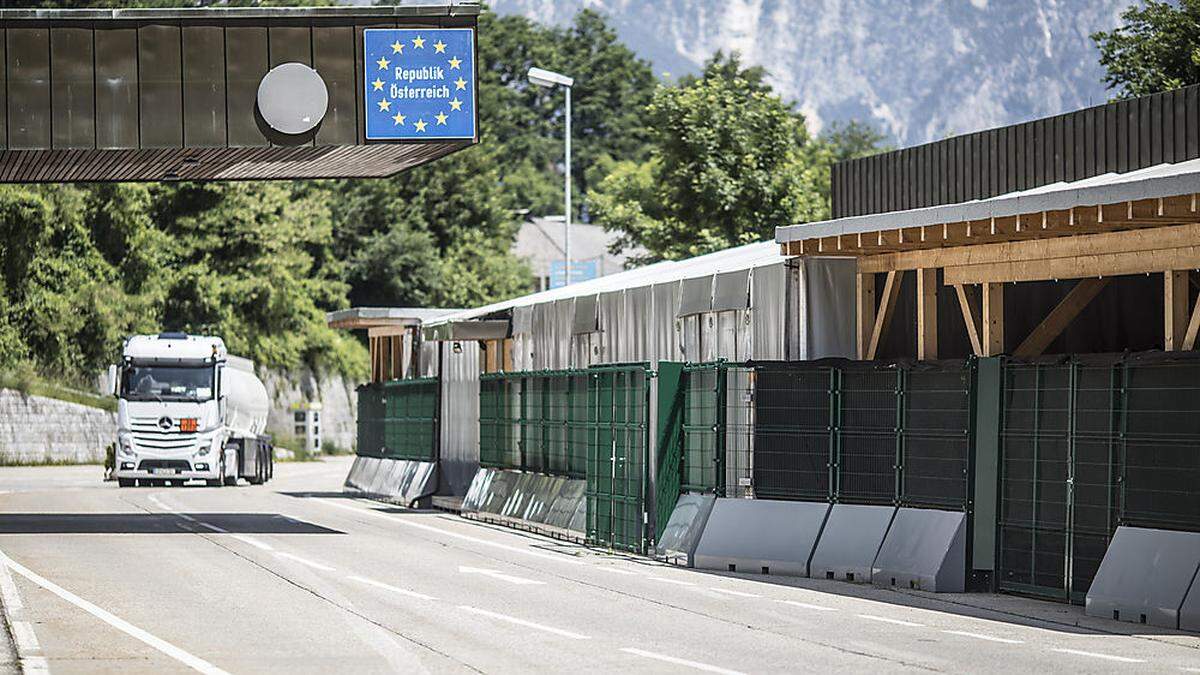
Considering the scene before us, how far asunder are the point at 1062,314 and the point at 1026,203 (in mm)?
4452

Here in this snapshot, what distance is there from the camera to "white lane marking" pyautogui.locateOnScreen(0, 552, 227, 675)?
12.3 m

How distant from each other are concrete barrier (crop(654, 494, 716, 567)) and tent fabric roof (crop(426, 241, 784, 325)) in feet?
12.9

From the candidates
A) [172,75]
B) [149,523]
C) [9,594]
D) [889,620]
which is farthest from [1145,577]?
[149,523]

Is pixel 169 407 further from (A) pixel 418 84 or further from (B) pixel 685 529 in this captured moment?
(B) pixel 685 529

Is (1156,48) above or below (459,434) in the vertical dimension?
above

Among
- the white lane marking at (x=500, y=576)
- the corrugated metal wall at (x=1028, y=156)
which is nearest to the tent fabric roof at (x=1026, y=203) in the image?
the corrugated metal wall at (x=1028, y=156)

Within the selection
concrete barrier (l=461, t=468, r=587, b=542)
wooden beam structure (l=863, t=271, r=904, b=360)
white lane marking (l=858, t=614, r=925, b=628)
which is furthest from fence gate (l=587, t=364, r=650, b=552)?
white lane marking (l=858, t=614, r=925, b=628)

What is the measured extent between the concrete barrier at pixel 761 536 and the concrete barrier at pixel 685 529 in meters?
0.14

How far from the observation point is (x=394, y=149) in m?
26.9

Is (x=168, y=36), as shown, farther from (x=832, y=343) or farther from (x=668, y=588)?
(x=668, y=588)

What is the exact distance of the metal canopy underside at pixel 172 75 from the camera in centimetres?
2566

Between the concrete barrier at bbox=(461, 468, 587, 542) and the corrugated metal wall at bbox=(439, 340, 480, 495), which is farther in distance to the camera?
the corrugated metal wall at bbox=(439, 340, 480, 495)

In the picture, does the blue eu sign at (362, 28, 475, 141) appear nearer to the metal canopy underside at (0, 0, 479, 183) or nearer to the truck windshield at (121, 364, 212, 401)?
the metal canopy underside at (0, 0, 479, 183)

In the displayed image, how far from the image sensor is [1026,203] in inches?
727
